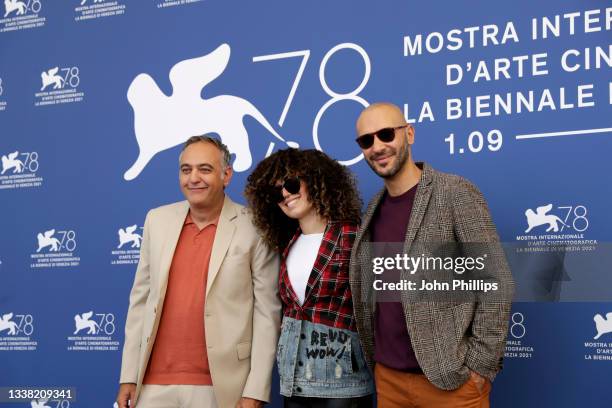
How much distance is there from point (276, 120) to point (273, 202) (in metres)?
0.99

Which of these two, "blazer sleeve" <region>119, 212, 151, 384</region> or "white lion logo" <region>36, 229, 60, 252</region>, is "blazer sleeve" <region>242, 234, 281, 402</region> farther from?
"white lion logo" <region>36, 229, 60, 252</region>

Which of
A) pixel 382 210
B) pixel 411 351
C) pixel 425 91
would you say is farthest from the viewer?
pixel 425 91

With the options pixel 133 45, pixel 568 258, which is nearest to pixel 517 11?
pixel 568 258

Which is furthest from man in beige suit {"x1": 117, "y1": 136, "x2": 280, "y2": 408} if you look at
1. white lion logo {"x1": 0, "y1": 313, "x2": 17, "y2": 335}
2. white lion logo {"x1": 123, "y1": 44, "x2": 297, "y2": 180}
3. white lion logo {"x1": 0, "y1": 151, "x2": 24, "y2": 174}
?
white lion logo {"x1": 0, "y1": 151, "x2": 24, "y2": 174}

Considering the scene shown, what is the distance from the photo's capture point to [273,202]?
272 centimetres

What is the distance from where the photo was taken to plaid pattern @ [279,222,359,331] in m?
2.51

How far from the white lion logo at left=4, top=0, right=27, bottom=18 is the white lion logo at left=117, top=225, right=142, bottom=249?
153 centimetres

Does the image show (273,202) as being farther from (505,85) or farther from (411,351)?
(505,85)

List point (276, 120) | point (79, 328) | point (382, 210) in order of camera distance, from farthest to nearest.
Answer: point (79, 328)
point (276, 120)
point (382, 210)

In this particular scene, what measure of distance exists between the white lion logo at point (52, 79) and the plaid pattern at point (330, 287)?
229 cm

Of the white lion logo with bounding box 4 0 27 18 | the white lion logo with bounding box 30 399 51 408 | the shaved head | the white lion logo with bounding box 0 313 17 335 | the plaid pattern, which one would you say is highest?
the white lion logo with bounding box 4 0 27 18

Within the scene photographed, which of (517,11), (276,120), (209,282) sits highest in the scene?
(517,11)

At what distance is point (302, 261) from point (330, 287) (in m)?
0.14

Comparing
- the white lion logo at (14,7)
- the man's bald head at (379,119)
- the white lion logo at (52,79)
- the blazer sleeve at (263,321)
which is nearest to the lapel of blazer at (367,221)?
the man's bald head at (379,119)
